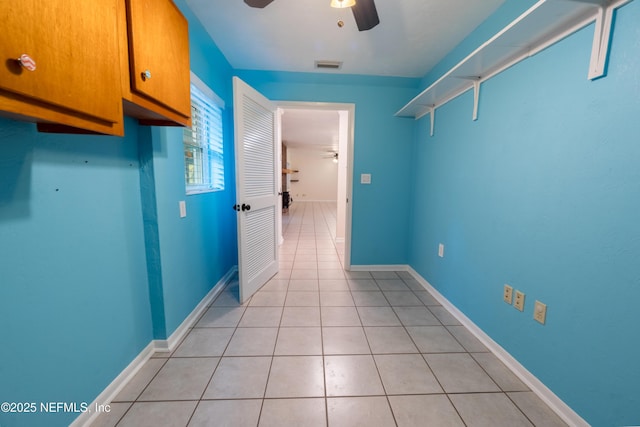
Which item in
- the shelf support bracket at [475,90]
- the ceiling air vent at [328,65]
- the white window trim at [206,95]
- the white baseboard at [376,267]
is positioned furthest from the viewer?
the white baseboard at [376,267]

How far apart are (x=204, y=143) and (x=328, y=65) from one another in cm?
152

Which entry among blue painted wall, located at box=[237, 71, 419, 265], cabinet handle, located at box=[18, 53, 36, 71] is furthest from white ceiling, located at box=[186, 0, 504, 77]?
cabinet handle, located at box=[18, 53, 36, 71]

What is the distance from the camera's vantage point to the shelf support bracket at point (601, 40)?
1008 millimetres

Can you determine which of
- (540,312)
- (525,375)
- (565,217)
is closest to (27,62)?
(565,217)

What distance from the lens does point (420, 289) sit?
2.61m

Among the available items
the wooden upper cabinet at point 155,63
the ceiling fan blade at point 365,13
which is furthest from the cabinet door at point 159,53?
the ceiling fan blade at point 365,13

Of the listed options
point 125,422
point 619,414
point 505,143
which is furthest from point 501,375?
point 125,422

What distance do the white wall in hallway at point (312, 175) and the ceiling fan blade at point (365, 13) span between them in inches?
364

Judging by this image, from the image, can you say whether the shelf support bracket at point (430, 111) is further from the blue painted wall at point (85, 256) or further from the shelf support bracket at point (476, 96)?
the blue painted wall at point (85, 256)

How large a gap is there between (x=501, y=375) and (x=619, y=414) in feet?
1.71

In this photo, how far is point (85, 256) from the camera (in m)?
1.11

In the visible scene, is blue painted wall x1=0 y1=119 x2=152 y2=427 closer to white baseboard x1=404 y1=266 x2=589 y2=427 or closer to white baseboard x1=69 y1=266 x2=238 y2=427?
white baseboard x1=69 y1=266 x2=238 y2=427

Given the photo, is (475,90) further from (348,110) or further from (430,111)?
(348,110)

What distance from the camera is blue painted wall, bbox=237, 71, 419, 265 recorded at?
2746 millimetres
